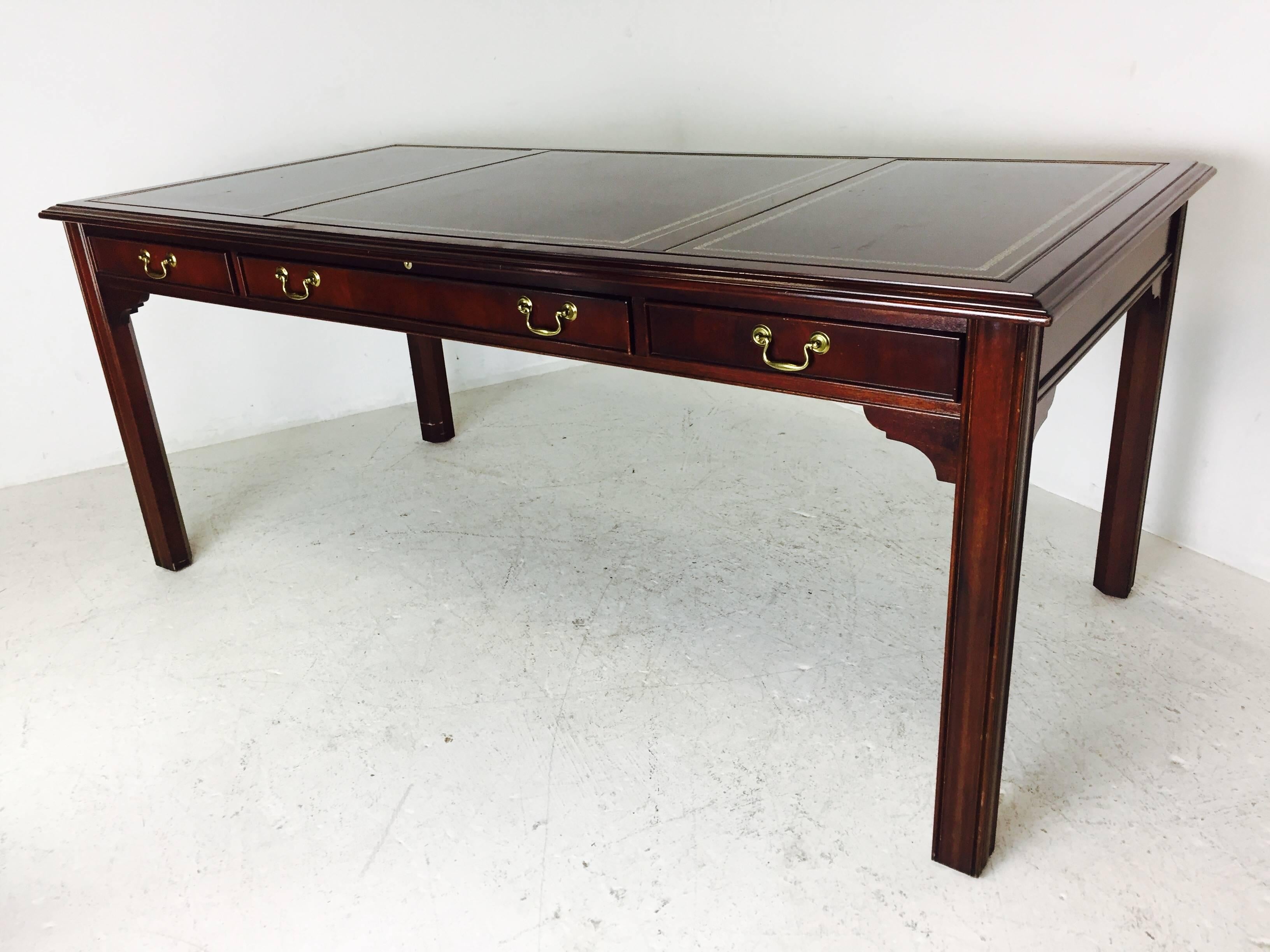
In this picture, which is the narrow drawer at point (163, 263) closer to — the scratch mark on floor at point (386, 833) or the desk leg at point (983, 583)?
the scratch mark on floor at point (386, 833)

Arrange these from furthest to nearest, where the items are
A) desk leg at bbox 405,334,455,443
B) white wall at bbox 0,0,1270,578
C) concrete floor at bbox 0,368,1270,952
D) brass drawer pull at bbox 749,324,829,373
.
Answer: desk leg at bbox 405,334,455,443, white wall at bbox 0,0,1270,578, concrete floor at bbox 0,368,1270,952, brass drawer pull at bbox 749,324,829,373

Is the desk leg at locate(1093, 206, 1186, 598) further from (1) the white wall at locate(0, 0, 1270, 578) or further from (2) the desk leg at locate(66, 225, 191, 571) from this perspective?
(2) the desk leg at locate(66, 225, 191, 571)

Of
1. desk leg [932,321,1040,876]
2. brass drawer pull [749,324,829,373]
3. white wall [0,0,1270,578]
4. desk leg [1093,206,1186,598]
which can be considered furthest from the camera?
white wall [0,0,1270,578]

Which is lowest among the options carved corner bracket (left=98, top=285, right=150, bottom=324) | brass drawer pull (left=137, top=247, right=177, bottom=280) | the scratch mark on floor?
the scratch mark on floor

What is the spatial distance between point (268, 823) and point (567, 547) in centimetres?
104

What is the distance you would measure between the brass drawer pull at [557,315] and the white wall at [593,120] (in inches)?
55.5

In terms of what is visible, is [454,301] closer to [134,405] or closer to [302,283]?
[302,283]

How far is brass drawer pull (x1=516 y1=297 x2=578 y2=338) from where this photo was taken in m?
1.74

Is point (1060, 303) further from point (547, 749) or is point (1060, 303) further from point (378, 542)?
point (378, 542)

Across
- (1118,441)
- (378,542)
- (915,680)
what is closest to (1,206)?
(378,542)

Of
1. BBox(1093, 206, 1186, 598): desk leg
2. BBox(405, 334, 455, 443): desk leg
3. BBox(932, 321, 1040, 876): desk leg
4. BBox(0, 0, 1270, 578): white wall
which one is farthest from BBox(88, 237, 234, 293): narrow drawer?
BBox(1093, 206, 1186, 598): desk leg

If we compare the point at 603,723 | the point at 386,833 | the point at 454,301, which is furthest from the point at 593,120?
the point at 386,833

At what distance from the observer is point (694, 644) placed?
2254 mm

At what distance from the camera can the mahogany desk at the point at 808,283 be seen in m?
1.41
